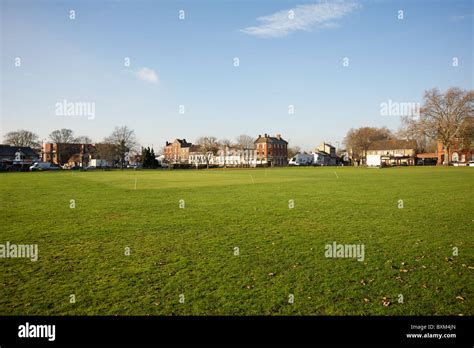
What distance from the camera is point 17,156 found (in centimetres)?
10838

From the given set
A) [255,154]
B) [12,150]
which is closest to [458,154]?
[255,154]

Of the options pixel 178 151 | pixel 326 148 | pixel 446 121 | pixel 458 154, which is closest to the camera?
pixel 446 121

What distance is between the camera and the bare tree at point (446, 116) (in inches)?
3194

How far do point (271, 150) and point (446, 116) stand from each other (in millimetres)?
74952

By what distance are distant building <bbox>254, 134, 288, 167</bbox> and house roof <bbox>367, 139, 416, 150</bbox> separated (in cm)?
3940

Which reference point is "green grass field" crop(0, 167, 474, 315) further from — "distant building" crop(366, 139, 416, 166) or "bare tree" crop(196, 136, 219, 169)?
"distant building" crop(366, 139, 416, 166)

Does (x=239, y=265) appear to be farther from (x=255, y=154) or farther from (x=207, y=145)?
(x=255, y=154)

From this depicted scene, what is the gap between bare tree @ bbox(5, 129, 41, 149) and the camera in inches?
4719

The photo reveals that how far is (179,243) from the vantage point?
10.1 metres
